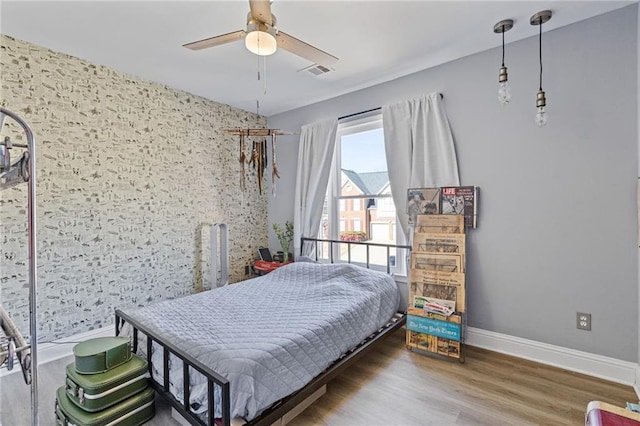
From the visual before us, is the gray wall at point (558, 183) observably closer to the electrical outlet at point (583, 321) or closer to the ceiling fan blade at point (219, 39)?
the electrical outlet at point (583, 321)

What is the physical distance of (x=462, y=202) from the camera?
2.84 metres

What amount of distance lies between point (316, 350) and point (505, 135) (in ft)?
7.80

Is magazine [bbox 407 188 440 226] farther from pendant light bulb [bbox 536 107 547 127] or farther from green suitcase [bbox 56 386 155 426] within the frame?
green suitcase [bbox 56 386 155 426]

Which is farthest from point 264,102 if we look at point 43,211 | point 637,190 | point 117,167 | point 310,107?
point 637,190

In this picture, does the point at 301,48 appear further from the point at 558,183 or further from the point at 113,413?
the point at 113,413

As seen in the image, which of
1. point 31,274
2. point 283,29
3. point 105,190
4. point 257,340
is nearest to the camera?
point 31,274

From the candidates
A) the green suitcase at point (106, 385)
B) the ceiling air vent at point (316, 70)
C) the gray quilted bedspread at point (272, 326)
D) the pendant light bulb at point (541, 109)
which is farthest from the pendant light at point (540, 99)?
the green suitcase at point (106, 385)

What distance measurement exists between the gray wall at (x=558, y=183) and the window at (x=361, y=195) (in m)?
0.86

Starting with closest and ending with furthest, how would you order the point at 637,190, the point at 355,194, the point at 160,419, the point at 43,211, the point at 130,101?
the point at 160,419, the point at 637,190, the point at 43,211, the point at 130,101, the point at 355,194

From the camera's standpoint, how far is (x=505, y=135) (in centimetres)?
266

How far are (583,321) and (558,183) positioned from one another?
108 centimetres

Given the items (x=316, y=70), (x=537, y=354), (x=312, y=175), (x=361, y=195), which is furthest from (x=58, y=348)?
(x=537, y=354)

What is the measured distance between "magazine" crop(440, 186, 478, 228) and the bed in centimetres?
94

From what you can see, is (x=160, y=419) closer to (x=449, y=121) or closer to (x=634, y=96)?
(x=449, y=121)
